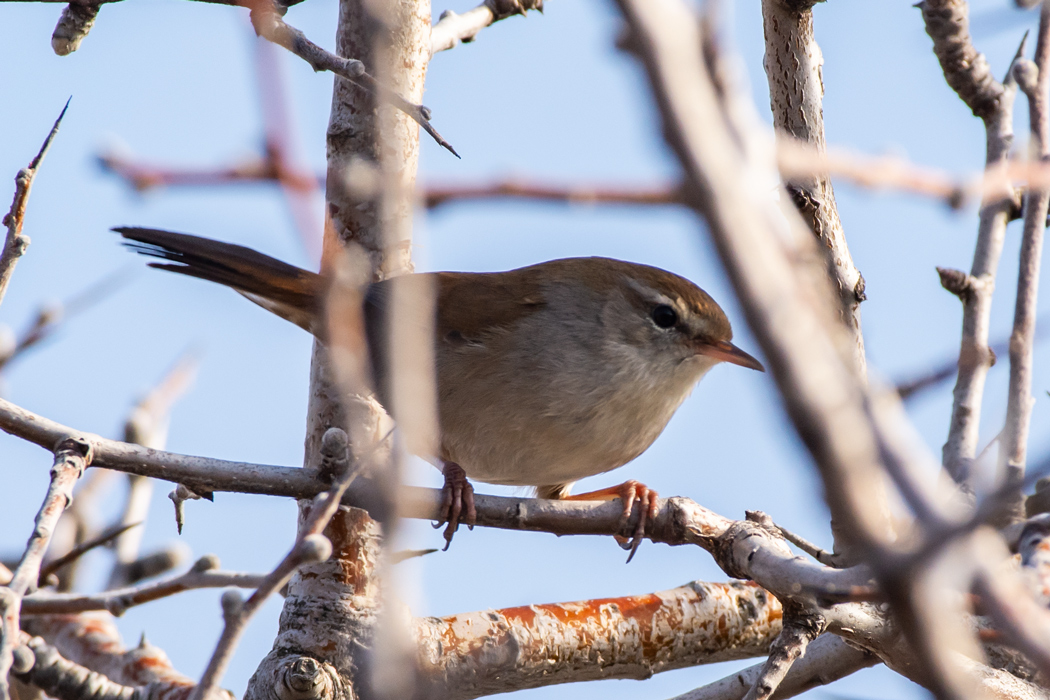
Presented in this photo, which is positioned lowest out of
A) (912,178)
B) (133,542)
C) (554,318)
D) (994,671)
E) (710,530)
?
(994,671)

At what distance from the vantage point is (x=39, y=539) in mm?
1688

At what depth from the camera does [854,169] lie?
3.01 ft

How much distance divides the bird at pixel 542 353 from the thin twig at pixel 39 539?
1.59 m

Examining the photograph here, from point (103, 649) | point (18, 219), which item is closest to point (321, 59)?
point (18, 219)

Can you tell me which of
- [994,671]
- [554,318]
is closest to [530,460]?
[554,318]

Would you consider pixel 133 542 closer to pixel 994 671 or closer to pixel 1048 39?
pixel 994 671

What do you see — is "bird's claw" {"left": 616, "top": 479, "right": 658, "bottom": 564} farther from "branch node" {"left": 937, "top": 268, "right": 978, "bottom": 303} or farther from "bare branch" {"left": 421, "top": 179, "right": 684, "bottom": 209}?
"bare branch" {"left": 421, "top": 179, "right": 684, "bottom": 209}

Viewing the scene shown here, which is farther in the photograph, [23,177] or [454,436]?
[454,436]

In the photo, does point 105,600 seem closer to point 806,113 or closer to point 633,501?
point 633,501

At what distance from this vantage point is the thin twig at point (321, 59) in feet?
6.48

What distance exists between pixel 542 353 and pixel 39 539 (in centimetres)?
244

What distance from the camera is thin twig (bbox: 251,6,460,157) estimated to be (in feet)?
6.48

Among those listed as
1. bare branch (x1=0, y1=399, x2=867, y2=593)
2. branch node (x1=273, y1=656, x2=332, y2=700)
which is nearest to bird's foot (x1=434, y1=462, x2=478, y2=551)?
bare branch (x1=0, y1=399, x2=867, y2=593)

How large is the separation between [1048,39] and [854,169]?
7.76 feet
